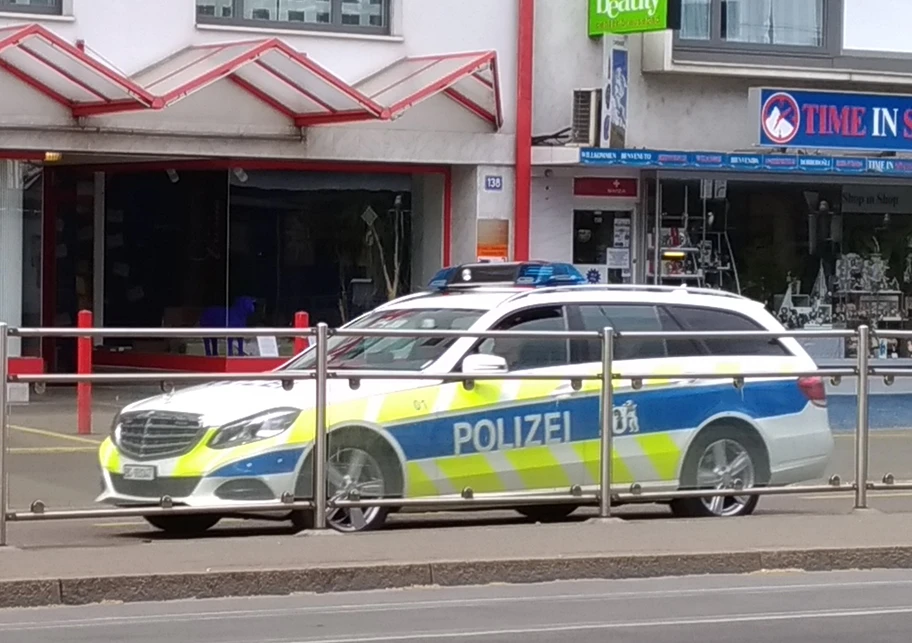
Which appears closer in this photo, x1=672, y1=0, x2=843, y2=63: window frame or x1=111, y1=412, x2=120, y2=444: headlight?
x1=111, y1=412, x2=120, y2=444: headlight

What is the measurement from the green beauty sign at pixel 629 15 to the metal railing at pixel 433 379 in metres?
10.8

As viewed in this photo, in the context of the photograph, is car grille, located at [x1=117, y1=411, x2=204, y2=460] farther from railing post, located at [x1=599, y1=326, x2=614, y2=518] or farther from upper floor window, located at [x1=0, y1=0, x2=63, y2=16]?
upper floor window, located at [x1=0, y1=0, x2=63, y2=16]

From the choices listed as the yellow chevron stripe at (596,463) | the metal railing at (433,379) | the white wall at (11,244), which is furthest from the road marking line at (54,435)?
the white wall at (11,244)

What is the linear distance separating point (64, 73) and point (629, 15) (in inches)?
293

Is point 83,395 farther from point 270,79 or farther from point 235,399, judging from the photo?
point 270,79

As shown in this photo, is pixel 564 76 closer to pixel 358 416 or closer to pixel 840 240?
pixel 840 240

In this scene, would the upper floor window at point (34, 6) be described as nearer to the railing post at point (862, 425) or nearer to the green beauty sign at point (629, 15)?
the green beauty sign at point (629, 15)

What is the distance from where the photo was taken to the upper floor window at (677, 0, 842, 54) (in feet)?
85.0

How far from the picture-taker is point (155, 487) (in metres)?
11.5

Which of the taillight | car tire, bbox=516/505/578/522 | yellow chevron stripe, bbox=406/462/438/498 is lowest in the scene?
car tire, bbox=516/505/578/522

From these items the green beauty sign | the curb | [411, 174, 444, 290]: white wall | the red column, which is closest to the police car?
the curb

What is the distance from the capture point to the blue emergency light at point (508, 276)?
14.5 meters

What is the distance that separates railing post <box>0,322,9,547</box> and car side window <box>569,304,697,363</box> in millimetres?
4097

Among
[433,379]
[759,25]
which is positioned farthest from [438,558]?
[759,25]
